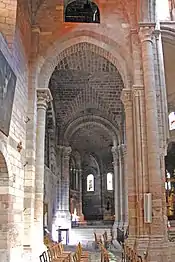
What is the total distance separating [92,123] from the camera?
24.1 metres

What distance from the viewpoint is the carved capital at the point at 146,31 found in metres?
12.7

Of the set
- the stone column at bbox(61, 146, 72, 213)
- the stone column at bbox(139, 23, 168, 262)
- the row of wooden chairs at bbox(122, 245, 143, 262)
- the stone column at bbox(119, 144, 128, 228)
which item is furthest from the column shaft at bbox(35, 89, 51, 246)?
the stone column at bbox(61, 146, 72, 213)

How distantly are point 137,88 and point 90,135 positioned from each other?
16005 mm

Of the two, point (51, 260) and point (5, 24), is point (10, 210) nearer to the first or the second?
point (51, 260)

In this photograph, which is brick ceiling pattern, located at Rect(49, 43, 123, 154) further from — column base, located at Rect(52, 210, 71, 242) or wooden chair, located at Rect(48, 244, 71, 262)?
wooden chair, located at Rect(48, 244, 71, 262)

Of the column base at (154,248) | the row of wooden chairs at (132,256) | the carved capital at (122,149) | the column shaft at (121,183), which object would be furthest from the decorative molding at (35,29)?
the column shaft at (121,183)

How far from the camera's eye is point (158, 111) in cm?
1234

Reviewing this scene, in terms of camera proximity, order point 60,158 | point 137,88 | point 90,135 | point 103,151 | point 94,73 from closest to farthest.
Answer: point 137,88 < point 94,73 < point 60,158 < point 90,135 < point 103,151

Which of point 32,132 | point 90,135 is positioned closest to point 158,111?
point 32,132

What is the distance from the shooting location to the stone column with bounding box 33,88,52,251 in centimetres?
1176

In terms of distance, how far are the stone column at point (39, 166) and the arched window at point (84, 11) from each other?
19.5 ft

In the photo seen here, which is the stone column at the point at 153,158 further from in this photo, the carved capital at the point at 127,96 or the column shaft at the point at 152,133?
the carved capital at the point at 127,96

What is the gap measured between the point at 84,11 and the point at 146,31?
589 centimetres

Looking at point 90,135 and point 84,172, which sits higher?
point 90,135
